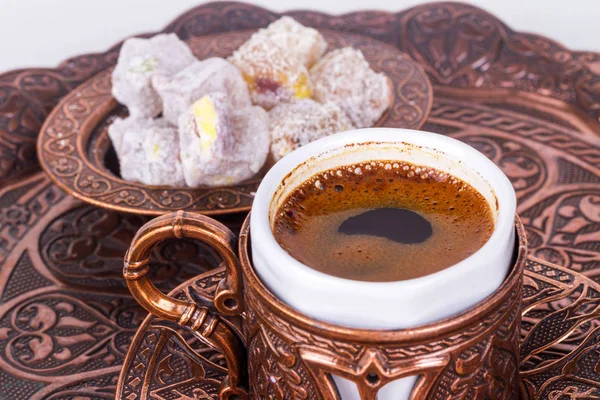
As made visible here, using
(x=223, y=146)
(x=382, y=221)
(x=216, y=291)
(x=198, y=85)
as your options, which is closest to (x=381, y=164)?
(x=382, y=221)

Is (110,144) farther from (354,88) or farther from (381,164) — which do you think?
(381,164)

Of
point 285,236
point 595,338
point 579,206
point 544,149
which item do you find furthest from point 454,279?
point 544,149

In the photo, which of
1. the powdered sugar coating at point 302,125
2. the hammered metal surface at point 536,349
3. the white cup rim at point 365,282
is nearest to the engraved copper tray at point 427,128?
the hammered metal surface at point 536,349

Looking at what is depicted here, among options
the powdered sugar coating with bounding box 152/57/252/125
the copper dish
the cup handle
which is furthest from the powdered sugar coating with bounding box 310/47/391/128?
the cup handle

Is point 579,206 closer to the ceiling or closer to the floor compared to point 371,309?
closer to the floor

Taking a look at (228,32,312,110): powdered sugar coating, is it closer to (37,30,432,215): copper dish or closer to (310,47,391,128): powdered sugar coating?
(310,47,391,128): powdered sugar coating

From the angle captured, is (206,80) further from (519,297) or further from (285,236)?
(519,297)
